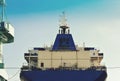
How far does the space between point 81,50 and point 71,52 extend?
2.37 metres

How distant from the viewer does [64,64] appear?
51656mm

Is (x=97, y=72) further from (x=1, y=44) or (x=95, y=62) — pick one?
(x=1, y=44)

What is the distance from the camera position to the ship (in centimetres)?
5000

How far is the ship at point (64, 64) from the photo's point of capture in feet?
164

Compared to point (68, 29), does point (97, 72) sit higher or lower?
lower

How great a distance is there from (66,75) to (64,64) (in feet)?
7.48

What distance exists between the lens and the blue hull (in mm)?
49750

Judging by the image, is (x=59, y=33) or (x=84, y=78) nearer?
(x=84, y=78)

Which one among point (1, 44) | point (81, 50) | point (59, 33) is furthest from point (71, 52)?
point (1, 44)

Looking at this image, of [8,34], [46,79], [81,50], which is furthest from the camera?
[81,50]

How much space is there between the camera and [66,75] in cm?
4975

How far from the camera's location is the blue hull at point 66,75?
49750mm

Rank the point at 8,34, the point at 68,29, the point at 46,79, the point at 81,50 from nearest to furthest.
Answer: the point at 8,34 → the point at 46,79 → the point at 81,50 → the point at 68,29

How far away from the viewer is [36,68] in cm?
5141
